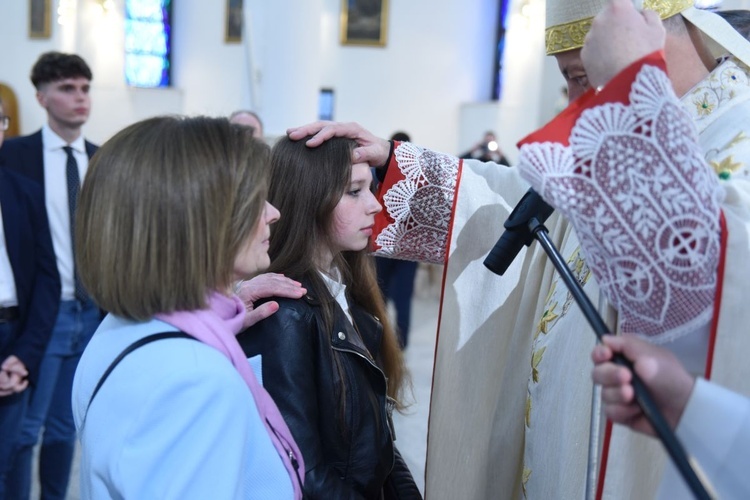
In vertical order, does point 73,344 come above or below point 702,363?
below

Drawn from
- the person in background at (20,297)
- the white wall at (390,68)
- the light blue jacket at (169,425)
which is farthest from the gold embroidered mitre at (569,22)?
the white wall at (390,68)

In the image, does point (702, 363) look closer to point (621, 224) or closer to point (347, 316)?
point (621, 224)

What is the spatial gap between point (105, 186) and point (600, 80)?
0.70 metres

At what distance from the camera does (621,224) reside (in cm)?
108

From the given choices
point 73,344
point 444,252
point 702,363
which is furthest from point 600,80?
point 73,344

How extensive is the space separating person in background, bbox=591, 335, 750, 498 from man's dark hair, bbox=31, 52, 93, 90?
3227mm

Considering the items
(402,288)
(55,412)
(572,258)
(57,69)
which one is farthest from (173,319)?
(402,288)

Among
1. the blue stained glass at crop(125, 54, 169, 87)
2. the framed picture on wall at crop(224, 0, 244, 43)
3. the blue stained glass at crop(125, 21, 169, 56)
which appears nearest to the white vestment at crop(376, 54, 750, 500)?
the framed picture on wall at crop(224, 0, 244, 43)

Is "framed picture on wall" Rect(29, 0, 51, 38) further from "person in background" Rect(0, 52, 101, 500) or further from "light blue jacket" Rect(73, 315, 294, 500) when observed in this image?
"light blue jacket" Rect(73, 315, 294, 500)

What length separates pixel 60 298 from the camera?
3.06 m

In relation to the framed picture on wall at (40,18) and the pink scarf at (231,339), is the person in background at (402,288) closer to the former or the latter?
the pink scarf at (231,339)

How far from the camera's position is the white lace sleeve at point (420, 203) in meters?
2.02

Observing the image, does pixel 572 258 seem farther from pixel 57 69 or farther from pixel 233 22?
pixel 233 22

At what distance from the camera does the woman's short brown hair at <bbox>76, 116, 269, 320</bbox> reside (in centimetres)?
113
